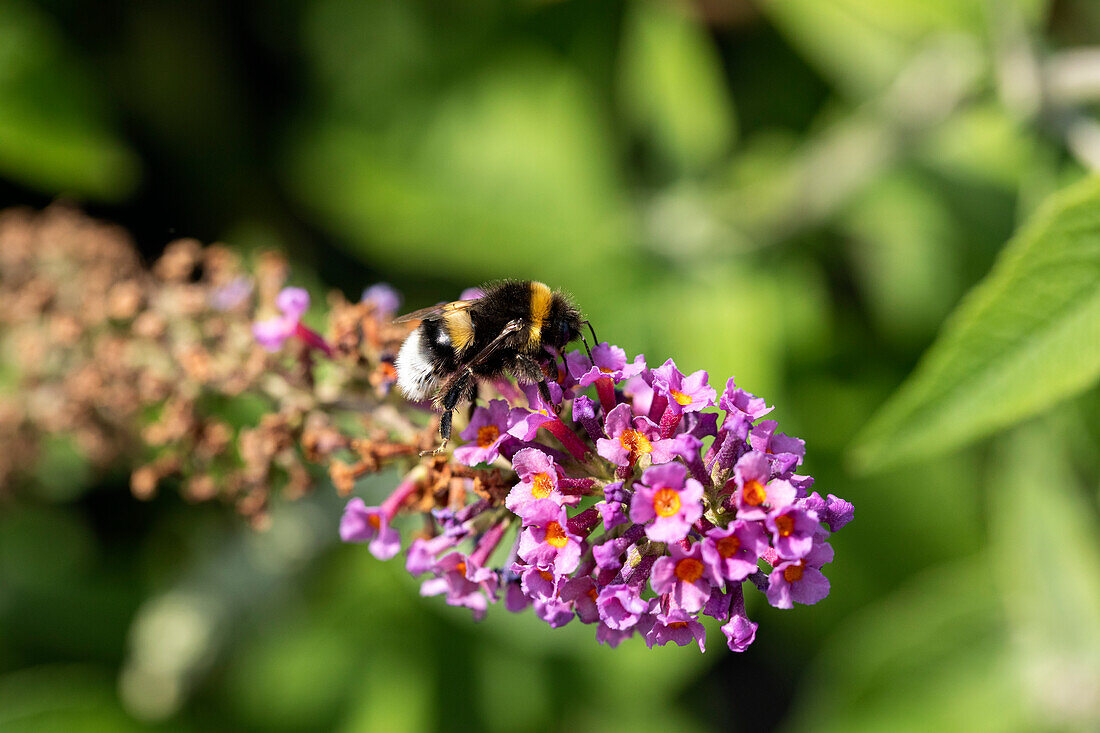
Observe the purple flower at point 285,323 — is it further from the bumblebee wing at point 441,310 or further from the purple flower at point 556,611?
the purple flower at point 556,611

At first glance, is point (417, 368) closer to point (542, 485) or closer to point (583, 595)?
point (542, 485)

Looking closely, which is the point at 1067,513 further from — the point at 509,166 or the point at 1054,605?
the point at 509,166

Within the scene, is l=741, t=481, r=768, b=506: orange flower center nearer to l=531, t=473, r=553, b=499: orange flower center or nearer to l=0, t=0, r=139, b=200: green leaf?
l=531, t=473, r=553, b=499: orange flower center

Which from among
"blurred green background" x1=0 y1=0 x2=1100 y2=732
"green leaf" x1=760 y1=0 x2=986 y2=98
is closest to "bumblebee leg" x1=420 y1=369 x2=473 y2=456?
"blurred green background" x1=0 y1=0 x2=1100 y2=732

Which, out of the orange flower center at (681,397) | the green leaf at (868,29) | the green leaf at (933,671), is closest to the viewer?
the orange flower center at (681,397)

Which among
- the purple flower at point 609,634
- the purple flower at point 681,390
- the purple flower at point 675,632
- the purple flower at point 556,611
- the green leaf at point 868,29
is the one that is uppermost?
the green leaf at point 868,29

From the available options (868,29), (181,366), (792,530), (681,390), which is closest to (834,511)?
(792,530)

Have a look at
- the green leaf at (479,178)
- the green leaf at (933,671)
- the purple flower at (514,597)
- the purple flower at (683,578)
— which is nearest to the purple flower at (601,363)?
the purple flower at (683,578)
